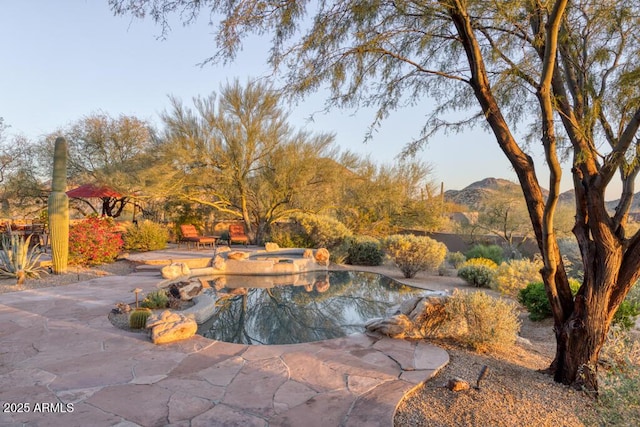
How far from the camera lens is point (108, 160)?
17.8 metres

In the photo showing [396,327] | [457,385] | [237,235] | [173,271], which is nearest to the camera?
[457,385]

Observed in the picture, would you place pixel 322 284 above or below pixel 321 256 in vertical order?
below

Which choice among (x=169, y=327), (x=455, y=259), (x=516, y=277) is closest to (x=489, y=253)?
(x=455, y=259)

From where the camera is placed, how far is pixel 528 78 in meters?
3.36

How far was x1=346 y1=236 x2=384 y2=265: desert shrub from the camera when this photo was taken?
1202cm

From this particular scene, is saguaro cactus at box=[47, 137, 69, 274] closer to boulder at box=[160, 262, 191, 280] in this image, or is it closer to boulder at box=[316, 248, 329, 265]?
boulder at box=[160, 262, 191, 280]

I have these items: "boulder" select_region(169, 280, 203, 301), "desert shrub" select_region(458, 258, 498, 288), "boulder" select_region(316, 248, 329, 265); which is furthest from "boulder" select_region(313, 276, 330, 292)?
"desert shrub" select_region(458, 258, 498, 288)

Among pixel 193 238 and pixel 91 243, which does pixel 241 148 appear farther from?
pixel 91 243

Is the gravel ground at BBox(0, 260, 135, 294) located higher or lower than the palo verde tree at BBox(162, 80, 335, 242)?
lower

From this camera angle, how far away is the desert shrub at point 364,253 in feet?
39.4

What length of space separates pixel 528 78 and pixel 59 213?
8850 millimetres

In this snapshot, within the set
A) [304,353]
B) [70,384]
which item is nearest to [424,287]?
[304,353]

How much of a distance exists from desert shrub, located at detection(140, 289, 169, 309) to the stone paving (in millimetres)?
746

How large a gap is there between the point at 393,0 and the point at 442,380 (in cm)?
364
